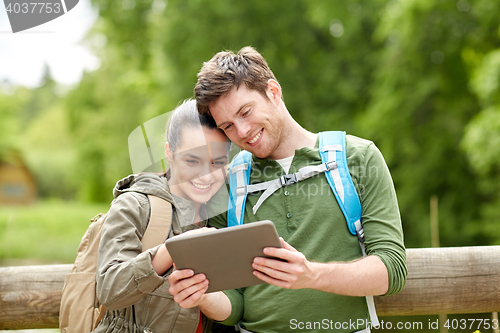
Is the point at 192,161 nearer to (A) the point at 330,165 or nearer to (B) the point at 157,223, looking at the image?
(B) the point at 157,223

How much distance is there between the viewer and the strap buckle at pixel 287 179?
2068 millimetres

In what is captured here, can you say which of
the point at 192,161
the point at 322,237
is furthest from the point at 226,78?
the point at 322,237

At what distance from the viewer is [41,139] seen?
142 ft

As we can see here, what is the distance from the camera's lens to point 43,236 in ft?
74.5

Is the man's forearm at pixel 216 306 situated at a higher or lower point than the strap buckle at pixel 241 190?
lower

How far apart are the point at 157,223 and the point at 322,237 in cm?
69

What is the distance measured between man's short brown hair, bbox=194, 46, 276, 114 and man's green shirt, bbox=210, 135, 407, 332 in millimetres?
390

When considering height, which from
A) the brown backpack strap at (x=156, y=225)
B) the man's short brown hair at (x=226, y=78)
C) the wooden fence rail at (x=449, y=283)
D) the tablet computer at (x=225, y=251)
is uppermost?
the man's short brown hair at (x=226, y=78)

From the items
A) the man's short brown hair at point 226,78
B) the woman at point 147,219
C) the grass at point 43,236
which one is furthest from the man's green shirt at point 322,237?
the grass at point 43,236

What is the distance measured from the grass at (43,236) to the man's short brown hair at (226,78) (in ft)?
51.4

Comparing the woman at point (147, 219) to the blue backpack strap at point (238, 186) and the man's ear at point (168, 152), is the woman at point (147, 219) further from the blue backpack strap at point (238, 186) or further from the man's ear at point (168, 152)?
the blue backpack strap at point (238, 186)

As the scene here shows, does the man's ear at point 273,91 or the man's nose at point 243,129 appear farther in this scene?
the man's ear at point 273,91

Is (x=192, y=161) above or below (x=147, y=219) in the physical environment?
above

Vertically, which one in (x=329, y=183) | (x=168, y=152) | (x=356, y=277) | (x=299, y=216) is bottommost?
(x=356, y=277)
